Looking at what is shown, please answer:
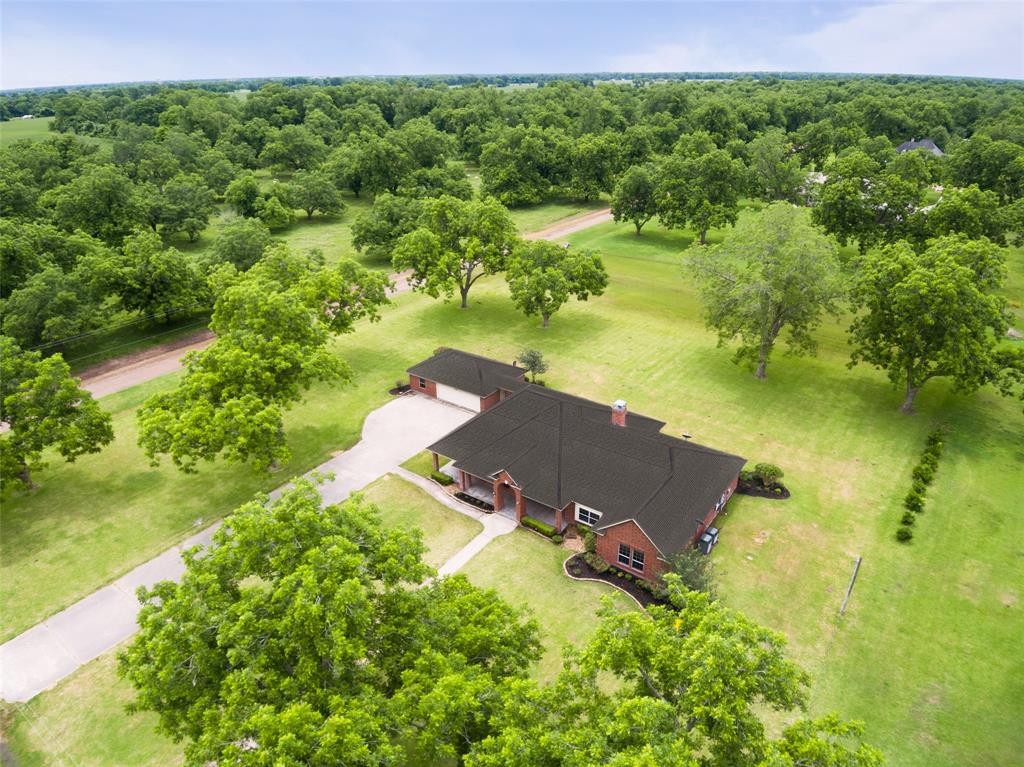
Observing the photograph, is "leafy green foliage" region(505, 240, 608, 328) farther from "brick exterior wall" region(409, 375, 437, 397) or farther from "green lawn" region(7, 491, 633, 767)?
"green lawn" region(7, 491, 633, 767)

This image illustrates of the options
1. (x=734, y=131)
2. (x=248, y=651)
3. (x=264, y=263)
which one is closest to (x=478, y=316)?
(x=264, y=263)

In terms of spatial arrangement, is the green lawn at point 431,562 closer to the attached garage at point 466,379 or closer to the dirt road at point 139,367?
the attached garage at point 466,379

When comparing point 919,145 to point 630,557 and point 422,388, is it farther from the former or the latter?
point 630,557

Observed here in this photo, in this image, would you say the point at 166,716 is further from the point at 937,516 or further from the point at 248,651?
the point at 937,516

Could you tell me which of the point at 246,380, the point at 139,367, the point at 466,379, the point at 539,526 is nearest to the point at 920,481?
the point at 539,526

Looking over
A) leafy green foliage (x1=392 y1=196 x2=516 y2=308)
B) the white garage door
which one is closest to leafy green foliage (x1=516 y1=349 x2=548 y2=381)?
the white garage door
